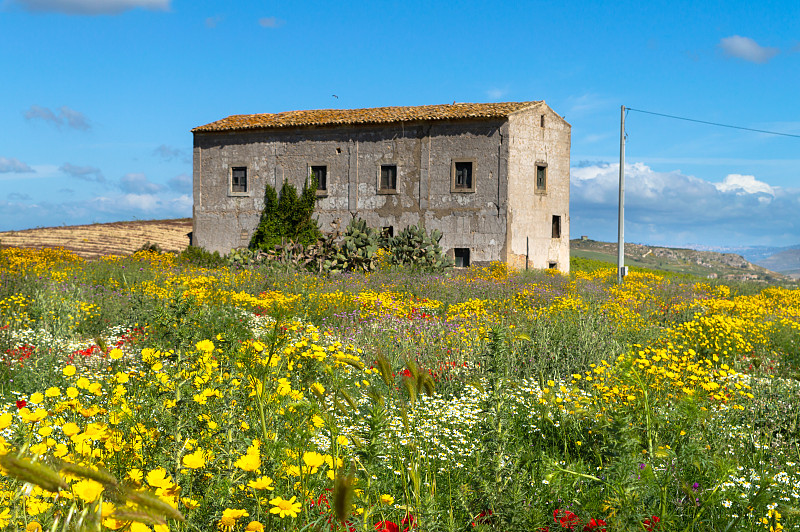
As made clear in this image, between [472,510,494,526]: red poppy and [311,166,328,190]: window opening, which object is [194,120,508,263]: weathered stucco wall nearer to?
[311,166,328,190]: window opening

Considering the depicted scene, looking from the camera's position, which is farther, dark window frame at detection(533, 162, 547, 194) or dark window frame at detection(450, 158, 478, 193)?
dark window frame at detection(533, 162, 547, 194)

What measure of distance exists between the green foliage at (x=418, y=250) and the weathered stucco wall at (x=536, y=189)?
2711 mm

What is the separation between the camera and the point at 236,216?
81.9 feet

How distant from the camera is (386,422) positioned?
2783mm

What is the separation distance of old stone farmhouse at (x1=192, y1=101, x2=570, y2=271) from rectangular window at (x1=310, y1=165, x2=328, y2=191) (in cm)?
4

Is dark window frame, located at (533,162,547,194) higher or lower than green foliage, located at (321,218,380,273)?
higher

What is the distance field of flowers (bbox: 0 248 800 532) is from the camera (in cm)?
233

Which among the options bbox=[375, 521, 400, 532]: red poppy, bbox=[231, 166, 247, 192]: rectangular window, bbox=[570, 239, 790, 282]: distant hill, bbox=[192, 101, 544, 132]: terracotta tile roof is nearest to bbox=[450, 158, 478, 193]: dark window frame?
bbox=[192, 101, 544, 132]: terracotta tile roof

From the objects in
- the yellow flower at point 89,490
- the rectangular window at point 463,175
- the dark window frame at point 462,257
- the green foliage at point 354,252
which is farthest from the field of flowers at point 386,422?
the rectangular window at point 463,175

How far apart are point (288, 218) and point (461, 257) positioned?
7.02m

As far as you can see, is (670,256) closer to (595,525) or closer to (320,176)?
(320,176)

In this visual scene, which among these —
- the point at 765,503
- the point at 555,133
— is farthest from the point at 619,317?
the point at 555,133

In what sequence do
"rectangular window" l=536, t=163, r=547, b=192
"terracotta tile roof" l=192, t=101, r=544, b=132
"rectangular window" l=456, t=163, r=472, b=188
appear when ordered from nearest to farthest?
Result: "terracotta tile roof" l=192, t=101, r=544, b=132, "rectangular window" l=456, t=163, r=472, b=188, "rectangular window" l=536, t=163, r=547, b=192

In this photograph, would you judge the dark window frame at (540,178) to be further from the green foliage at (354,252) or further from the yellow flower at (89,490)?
the yellow flower at (89,490)
